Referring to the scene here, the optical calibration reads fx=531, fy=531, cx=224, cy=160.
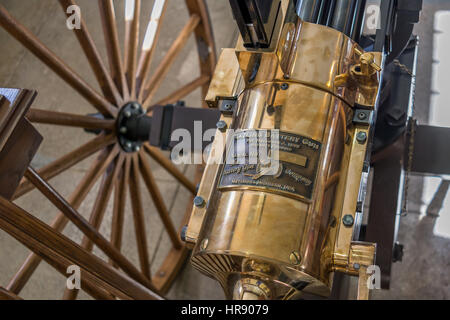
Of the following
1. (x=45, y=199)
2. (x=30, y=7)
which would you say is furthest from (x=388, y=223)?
(x=30, y=7)

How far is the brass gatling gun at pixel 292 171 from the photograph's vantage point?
0.77 m

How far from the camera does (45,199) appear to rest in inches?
50.2

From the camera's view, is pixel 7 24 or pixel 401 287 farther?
pixel 401 287

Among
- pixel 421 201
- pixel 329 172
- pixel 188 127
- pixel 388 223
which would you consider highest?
pixel 421 201

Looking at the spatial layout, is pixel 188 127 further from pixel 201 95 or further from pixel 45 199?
pixel 201 95

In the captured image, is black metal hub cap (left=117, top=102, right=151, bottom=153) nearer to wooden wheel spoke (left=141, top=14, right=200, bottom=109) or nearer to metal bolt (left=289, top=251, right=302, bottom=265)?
wooden wheel spoke (left=141, top=14, right=200, bottom=109)

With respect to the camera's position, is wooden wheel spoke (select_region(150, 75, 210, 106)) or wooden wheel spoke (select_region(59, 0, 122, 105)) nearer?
wooden wheel spoke (select_region(59, 0, 122, 105))

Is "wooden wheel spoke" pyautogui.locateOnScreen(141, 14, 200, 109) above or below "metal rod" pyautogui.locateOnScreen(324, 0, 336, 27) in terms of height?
above

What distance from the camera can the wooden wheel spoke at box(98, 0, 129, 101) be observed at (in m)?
1.67

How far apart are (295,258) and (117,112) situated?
4.10 feet

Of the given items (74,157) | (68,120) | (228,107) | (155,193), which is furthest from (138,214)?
(228,107)

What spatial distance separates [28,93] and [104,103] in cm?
96

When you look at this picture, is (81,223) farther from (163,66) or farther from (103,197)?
(163,66)

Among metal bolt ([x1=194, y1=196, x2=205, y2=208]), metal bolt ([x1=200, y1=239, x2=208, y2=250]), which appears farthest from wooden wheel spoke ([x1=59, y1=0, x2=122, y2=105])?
metal bolt ([x1=200, y1=239, x2=208, y2=250])
